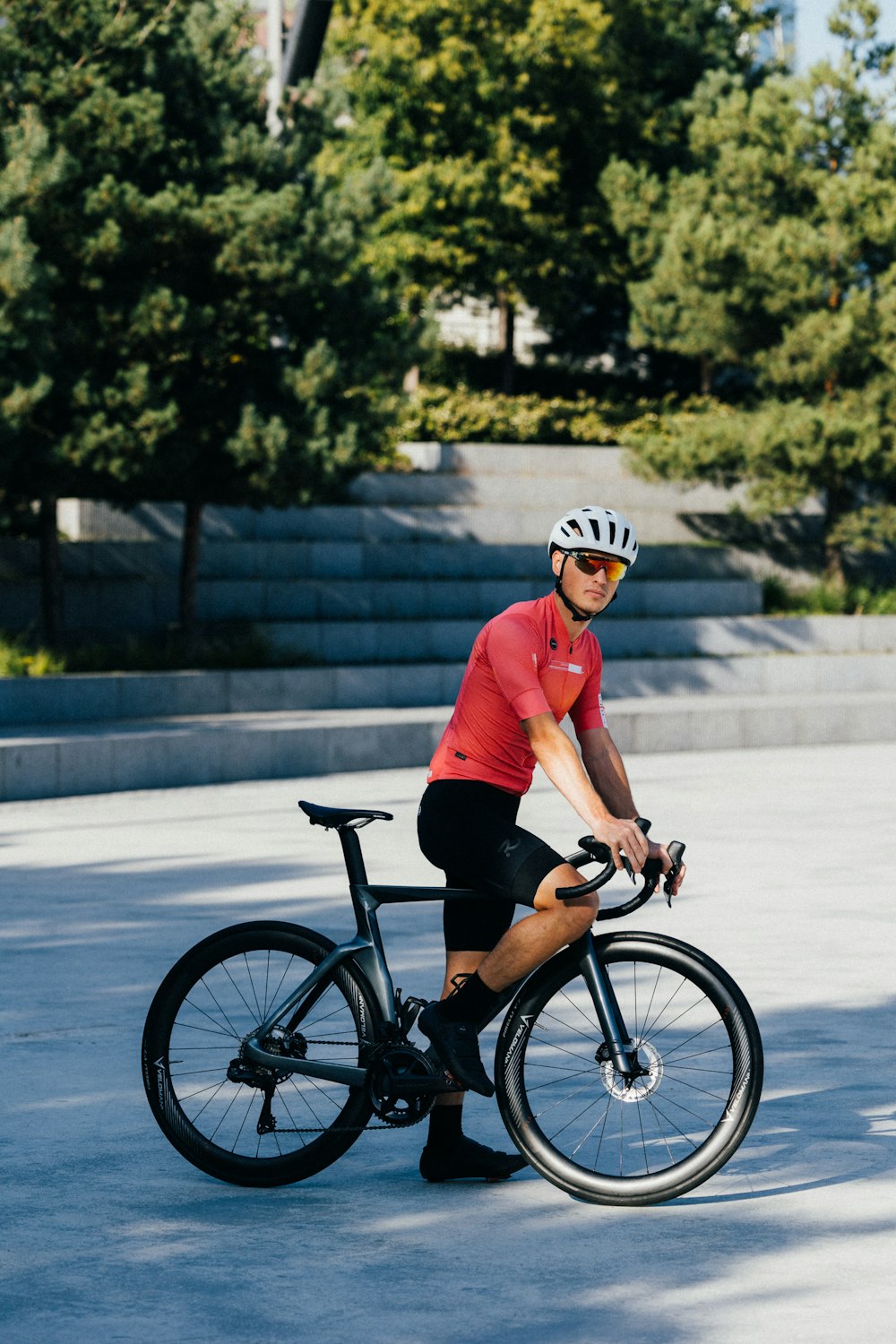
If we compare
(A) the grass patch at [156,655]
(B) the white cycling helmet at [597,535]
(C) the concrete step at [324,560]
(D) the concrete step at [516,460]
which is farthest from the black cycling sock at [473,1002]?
(D) the concrete step at [516,460]

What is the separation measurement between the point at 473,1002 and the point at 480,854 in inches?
16.0

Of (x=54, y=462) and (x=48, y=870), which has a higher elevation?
(x=54, y=462)

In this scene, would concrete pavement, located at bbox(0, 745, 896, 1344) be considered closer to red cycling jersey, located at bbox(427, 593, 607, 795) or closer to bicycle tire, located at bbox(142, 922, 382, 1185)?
bicycle tire, located at bbox(142, 922, 382, 1185)

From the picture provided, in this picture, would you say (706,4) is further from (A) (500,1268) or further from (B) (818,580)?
(A) (500,1268)

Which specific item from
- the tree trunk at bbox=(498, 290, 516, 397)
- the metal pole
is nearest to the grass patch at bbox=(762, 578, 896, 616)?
the tree trunk at bbox=(498, 290, 516, 397)

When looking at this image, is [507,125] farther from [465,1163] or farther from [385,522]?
[465,1163]

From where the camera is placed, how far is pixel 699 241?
89.4 feet

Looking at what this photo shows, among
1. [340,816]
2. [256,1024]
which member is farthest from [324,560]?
[340,816]

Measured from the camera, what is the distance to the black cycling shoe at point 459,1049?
5.22 meters

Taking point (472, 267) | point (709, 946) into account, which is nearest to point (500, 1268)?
point (709, 946)

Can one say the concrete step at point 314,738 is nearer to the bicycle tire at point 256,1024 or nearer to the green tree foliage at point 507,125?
the bicycle tire at point 256,1024

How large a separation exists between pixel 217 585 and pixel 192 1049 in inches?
686

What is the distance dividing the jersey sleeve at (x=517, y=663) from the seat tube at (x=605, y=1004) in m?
0.63

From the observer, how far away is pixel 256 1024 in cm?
559
